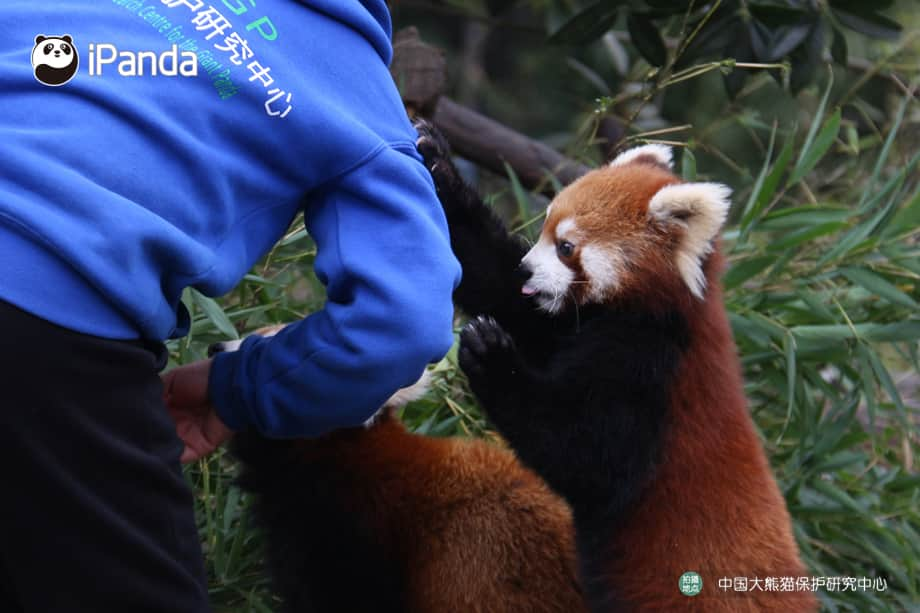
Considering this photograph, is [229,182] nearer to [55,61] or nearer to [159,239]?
[159,239]

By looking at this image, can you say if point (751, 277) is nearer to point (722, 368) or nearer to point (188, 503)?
point (722, 368)

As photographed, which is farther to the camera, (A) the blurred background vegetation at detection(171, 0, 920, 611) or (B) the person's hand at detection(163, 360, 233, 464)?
(A) the blurred background vegetation at detection(171, 0, 920, 611)

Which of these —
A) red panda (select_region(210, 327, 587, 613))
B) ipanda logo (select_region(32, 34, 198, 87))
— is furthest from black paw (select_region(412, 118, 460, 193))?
ipanda logo (select_region(32, 34, 198, 87))

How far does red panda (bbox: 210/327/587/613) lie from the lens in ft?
7.18

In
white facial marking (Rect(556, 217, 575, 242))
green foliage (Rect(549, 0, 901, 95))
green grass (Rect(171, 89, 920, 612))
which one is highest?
white facial marking (Rect(556, 217, 575, 242))

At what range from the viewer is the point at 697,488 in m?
2.08

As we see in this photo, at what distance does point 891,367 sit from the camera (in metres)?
3.89

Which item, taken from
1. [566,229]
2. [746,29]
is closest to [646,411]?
[566,229]

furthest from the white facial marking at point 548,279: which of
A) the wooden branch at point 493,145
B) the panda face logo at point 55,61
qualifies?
the wooden branch at point 493,145

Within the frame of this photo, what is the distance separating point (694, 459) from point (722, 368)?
191 millimetres

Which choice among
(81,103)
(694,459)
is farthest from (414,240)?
(694,459)

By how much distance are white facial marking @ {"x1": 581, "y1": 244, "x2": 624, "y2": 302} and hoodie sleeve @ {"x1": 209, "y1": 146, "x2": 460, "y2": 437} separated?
1.92 feet

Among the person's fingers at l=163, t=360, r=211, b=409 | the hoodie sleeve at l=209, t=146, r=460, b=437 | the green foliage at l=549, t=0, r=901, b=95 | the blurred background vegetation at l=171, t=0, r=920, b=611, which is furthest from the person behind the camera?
the green foliage at l=549, t=0, r=901, b=95

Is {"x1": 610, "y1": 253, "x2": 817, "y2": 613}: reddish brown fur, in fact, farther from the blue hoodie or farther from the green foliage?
the green foliage
